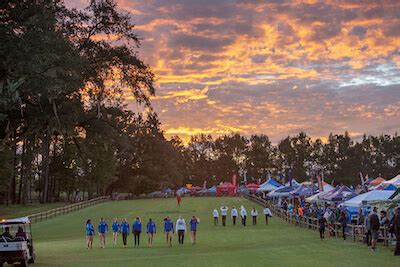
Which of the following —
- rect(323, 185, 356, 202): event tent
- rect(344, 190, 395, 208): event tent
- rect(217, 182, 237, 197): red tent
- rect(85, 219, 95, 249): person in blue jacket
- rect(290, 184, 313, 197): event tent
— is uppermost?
rect(217, 182, 237, 197): red tent

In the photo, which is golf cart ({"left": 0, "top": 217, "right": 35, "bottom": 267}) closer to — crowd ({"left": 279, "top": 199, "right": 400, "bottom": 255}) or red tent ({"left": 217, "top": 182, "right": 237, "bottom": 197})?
crowd ({"left": 279, "top": 199, "right": 400, "bottom": 255})

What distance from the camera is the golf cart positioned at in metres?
20.5

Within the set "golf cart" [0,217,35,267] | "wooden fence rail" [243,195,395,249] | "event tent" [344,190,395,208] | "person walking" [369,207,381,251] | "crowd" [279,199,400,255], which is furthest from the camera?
"event tent" [344,190,395,208]

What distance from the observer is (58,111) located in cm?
3328

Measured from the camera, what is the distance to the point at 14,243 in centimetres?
2052

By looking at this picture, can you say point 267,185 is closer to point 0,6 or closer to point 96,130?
point 96,130

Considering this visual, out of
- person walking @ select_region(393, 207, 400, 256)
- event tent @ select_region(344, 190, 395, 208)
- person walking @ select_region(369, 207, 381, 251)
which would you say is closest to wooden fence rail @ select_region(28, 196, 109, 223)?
event tent @ select_region(344, 190, 395, 208)

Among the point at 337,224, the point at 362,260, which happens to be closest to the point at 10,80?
the point at 362,260

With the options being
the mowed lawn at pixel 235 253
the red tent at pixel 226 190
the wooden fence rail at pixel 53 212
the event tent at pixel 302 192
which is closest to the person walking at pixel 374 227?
the mowed lawn at pixel 235 253

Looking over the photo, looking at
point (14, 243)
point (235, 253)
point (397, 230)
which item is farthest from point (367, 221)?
→ point (14, 243)

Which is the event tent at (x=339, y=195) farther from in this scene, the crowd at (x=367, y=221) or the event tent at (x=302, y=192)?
the event tent at (x=302, y=192)

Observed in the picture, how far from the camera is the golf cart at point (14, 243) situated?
20453 millimetres

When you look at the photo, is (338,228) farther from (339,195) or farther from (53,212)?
(53,212)

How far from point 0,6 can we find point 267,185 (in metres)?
51.0
